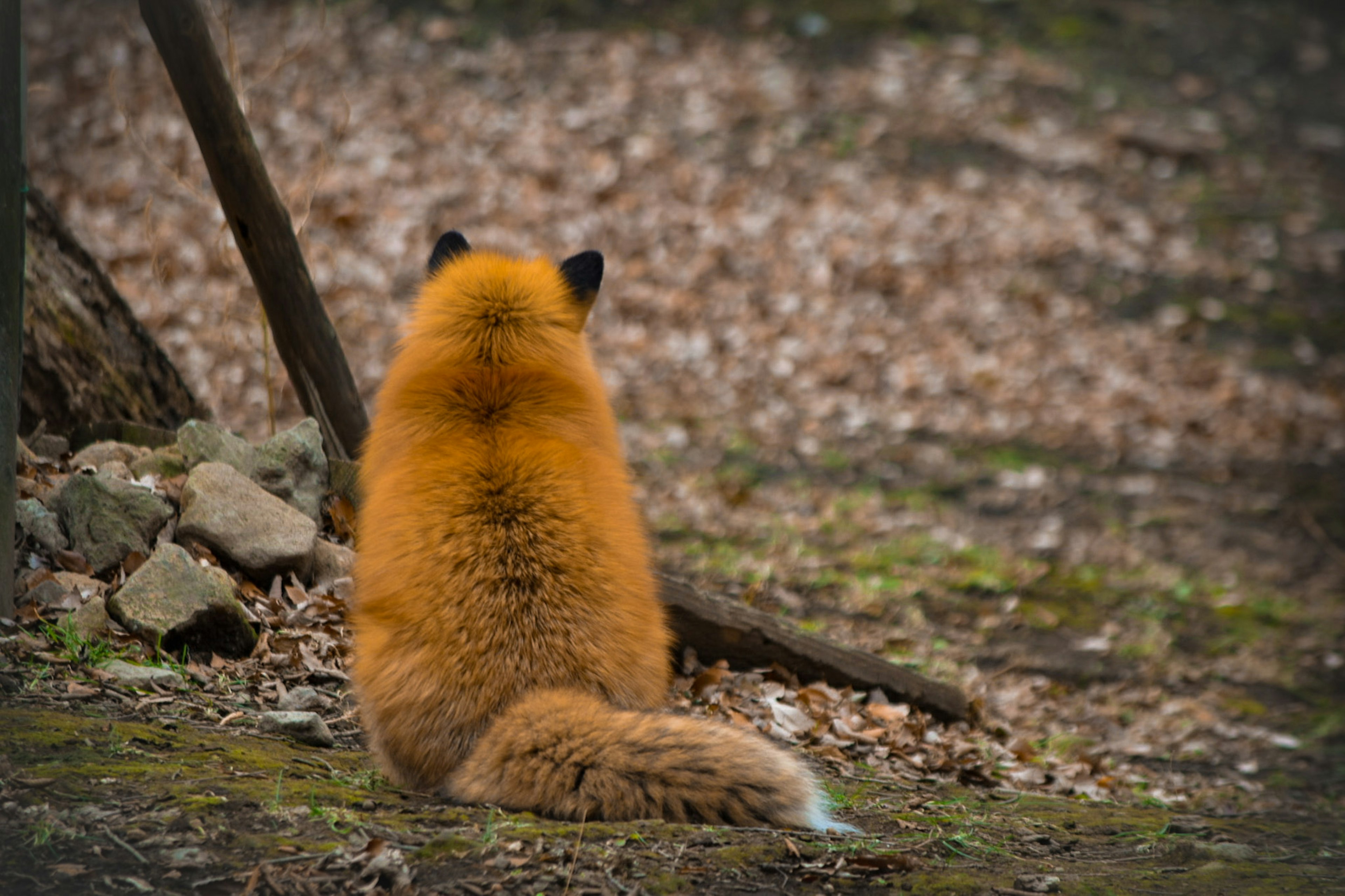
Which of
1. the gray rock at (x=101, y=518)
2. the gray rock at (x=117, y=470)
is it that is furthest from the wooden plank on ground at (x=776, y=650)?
the gray rock at (x=117, y=470)

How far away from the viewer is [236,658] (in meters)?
4.56

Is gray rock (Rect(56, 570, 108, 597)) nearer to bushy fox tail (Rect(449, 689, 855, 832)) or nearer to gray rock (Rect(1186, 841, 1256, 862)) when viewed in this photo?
bushy fox tail (Rect(449, 689, 855, 832))

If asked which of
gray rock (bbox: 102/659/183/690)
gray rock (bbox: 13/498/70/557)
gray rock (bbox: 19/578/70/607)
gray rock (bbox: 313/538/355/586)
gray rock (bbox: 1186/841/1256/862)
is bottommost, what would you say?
gray rock (bbox: 102/659/183/690)

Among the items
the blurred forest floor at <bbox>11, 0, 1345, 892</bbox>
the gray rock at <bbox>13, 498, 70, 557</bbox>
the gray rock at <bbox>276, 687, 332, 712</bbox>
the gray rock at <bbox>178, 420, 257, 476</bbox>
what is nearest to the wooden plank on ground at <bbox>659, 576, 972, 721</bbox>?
the blurred forest floor at <bbox>11, 0, 1345, 892</bbox>

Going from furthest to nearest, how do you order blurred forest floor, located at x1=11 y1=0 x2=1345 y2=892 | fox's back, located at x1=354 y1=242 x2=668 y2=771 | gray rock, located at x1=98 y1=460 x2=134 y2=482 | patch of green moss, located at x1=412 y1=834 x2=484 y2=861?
blurred forest floor, located at x1=11 y1=0 x2=1345 y2=892 → gray rock, located at x1=98 y1=460 x2=134 y2=482 → fox's back, located at x1=354 y1=242 x2=668 y2=771 → patch of green moss, located at x1=412 y1=834 x2=484 y2=861

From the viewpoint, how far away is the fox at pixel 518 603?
10.6 ft

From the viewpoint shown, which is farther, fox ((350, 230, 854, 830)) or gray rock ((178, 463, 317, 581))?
gray rock ((178, 463, 317, 581))

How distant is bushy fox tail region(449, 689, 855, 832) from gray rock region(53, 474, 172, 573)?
2.33 metres

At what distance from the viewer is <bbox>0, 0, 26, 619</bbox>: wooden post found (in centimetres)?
380

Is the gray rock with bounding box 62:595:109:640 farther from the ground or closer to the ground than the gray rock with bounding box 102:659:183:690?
farther from the ground

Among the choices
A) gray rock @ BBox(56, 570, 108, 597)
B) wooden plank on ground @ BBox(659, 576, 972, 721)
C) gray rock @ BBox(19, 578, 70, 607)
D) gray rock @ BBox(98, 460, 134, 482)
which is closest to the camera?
gray rock @ BBox(19, 578, 70, 607)

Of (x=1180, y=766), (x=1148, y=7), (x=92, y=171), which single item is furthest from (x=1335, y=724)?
(x=1148, y=7)

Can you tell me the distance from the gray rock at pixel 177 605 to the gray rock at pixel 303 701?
0.41 metres

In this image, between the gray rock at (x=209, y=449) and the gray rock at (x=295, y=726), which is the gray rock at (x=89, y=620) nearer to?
the gray rock at (x=295, y=726)
